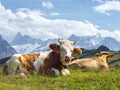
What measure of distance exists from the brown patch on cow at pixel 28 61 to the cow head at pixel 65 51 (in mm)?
2042

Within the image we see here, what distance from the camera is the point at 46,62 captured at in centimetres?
2567

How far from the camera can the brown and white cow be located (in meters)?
25.1

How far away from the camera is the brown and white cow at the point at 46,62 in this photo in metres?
25.1

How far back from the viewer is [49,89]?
18000mm

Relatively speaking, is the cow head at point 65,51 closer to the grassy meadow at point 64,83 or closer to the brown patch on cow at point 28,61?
the brown patch on cow at point 28,61

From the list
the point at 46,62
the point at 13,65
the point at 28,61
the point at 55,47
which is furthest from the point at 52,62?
the point at 13,65

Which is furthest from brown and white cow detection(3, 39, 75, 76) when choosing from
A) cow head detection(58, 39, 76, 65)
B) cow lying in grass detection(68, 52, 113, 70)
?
cow lying in grass detection(68, 52, 113, 70)

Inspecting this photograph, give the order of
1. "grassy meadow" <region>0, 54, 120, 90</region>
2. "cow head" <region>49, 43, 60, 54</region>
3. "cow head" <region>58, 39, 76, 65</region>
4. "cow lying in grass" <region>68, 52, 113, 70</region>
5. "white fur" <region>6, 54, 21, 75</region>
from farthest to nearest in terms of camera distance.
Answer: "cow lying in grass" <region>68, 52, 113, 70</region>, "white fur" <region>6, 54, 21, 75</region>, "cow head" <region>49, 43, 60, 54</region>, "cow head" <region>58, 39, 76, 65</region>, "grassy meadow" <region>0, 54, 120, 90</region>

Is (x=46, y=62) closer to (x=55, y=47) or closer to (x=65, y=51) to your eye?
(x=55, y=47)

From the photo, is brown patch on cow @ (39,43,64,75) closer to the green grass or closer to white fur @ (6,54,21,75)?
white fur @ (6,54,21,75)

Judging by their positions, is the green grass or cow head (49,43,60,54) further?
cow head (49,43,60,54)

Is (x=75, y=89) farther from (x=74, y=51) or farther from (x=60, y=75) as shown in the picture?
(x=74, y=51)

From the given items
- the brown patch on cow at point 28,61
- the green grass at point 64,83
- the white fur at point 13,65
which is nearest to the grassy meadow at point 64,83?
the green grass at point 64,83

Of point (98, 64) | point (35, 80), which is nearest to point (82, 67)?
point (98, 64)
